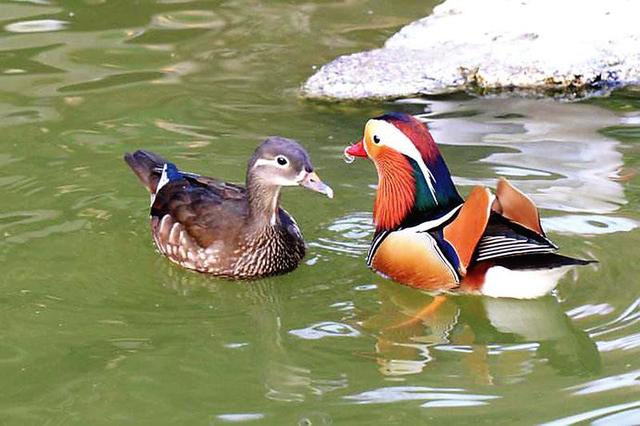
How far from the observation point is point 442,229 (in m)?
5.81

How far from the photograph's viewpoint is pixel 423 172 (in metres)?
6.03

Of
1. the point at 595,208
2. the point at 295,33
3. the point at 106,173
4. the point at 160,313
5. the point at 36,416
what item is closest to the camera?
the point at 36,416

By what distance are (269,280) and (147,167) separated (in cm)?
100

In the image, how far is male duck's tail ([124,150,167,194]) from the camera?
21.4ft

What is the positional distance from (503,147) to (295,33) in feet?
9.32

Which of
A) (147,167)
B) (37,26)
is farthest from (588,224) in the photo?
(37,26)

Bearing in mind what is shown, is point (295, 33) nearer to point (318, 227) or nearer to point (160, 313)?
point (318, 227)

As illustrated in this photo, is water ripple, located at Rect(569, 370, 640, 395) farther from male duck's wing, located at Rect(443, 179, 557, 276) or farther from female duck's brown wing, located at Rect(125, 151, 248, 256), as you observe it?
female duck's brown wing, located at Rect(125, 151, 248, 256)

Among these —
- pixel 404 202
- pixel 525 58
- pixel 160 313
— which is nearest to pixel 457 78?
pixel 525 58

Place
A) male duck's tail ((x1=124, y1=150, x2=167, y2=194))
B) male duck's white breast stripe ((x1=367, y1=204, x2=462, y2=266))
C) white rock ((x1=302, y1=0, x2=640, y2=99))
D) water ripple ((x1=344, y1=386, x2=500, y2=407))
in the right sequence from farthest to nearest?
1. white rock ((x1=302, y1=0, x2=640, y2=99))
2. male duck's tail ((x1=124, y1=150, x2=167, y2=194))
3. male duck's white breast stripe ((x1=367, y1=204, x2=462, y2=266))
4. water ripple ((x1=344, y1=386, x2=500, y2=407))

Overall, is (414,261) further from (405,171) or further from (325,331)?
(325,331)

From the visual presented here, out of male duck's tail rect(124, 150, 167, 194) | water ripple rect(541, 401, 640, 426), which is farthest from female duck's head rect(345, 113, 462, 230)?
water ripple rect(541, 401, 640, 426)

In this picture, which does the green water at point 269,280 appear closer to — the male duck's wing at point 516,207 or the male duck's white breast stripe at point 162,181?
the male duck's white breast stripe at point 162,181

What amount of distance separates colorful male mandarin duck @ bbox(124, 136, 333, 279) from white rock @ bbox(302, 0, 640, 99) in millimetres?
2273
